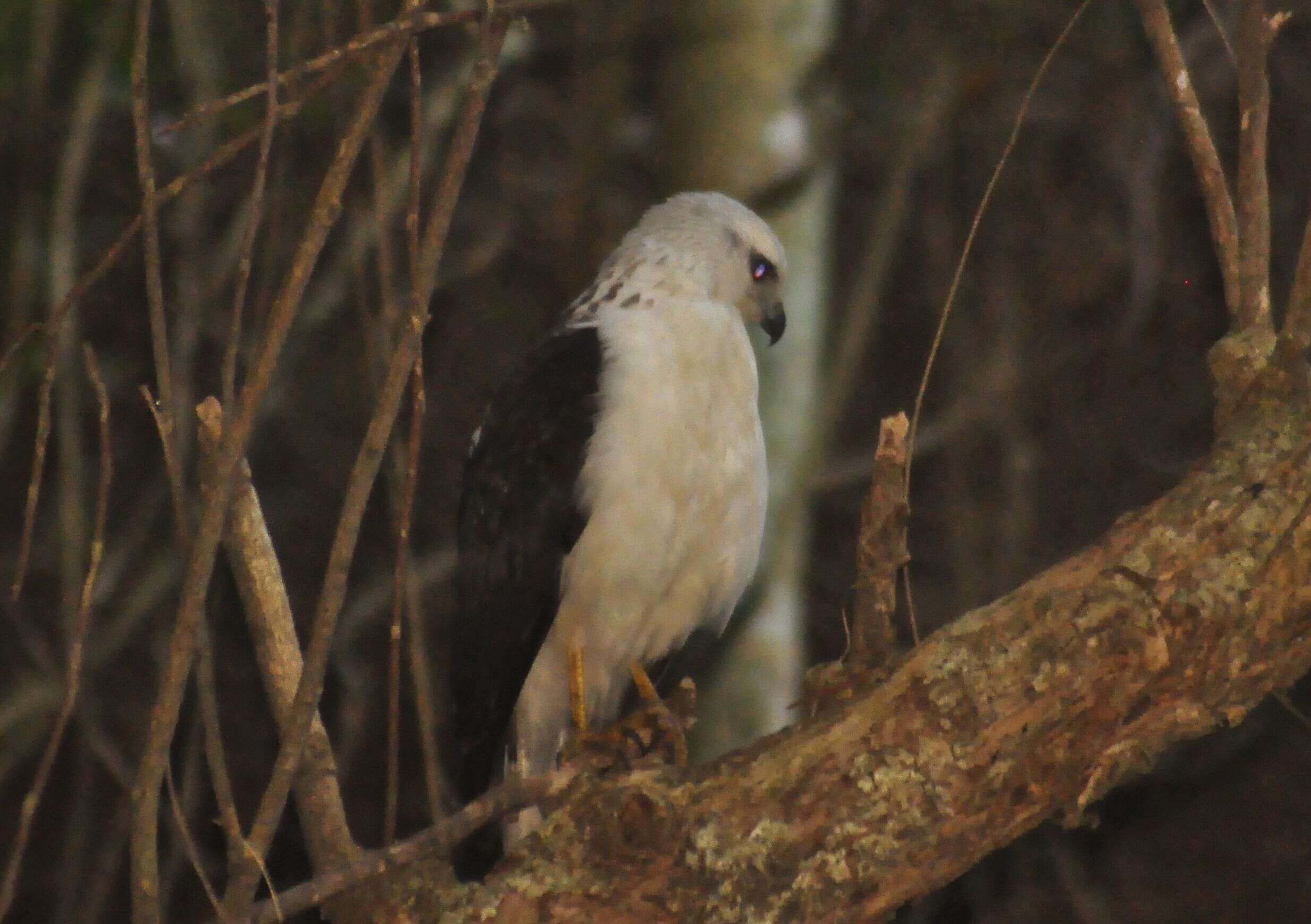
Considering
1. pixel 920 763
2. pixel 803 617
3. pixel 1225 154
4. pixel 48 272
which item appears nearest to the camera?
pixel 920 763

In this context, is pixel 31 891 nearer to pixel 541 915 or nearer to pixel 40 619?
pixel 40 619

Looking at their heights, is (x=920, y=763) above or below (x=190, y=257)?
below

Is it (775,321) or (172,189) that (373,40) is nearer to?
(172,189)

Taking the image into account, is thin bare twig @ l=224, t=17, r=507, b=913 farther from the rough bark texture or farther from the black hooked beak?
the black hooked beak

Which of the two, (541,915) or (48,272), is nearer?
(541,915)

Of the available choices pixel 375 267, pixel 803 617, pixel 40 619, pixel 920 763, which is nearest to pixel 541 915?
pixel 920 763

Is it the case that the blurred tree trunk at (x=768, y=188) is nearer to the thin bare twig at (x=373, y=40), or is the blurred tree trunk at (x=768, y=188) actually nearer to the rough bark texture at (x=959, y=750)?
the rough bark texture at (x=959, y=750)

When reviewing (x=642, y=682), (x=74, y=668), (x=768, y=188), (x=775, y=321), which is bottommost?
(x=74, y=668)

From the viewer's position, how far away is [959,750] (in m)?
1.76

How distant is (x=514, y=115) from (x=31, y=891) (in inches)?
79.3

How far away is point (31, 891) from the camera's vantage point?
3475 mm

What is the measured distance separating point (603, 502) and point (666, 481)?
101 mm

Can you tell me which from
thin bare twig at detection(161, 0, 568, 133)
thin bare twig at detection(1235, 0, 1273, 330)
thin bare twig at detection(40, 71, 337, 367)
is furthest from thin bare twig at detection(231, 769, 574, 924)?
thin bare twig at detection(1235, 0, 1273, 330)

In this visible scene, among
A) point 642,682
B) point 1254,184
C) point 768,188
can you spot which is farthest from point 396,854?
point 768,188
